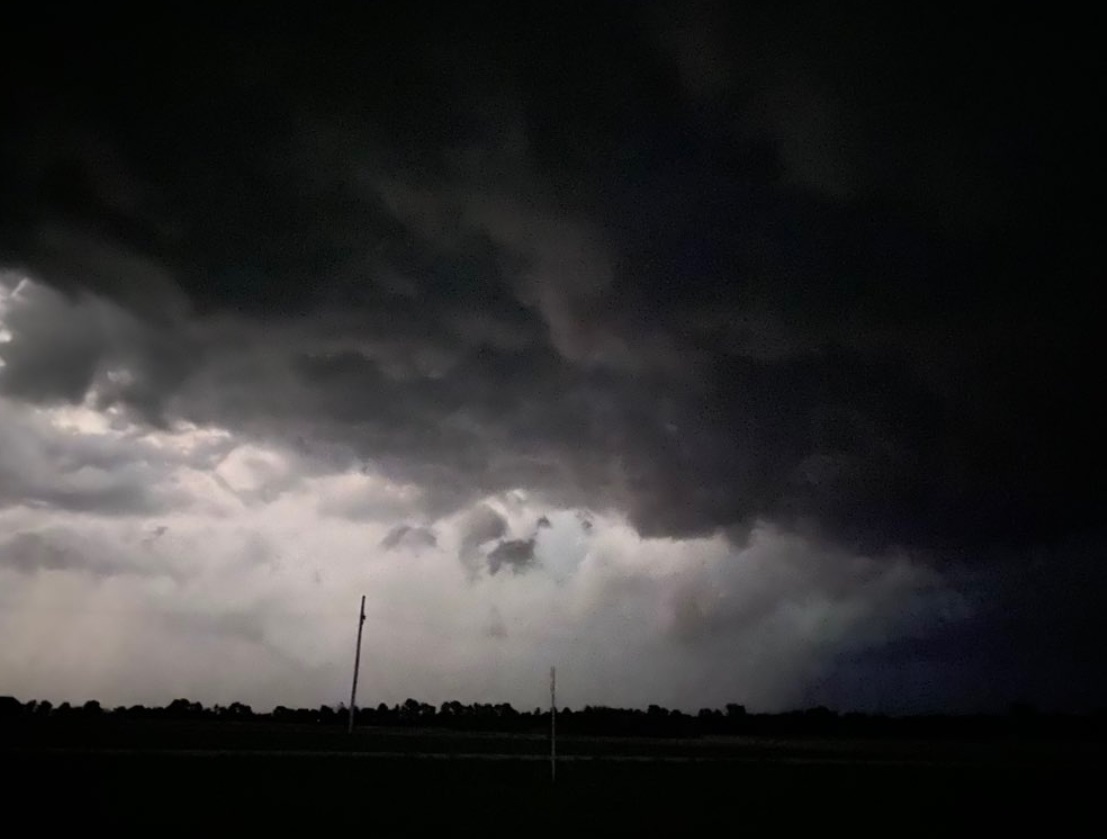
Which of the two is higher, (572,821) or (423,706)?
(423,706)

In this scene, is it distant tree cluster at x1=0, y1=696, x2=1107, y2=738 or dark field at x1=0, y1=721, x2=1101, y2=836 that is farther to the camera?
distant tree cluster at x1=0, y1=696, x2=1107, y2=738

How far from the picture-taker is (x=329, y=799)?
22.6 m

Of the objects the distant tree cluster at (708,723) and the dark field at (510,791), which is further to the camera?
the distant tree cluster at (708,723)

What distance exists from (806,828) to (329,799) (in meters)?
12.0

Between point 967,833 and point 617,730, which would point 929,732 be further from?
point 967,833

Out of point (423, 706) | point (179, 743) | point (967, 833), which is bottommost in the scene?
point (967, 833)

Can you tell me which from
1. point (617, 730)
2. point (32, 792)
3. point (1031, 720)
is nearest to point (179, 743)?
point (32, 792)

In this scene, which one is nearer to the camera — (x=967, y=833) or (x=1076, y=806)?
(x=967, y=833)

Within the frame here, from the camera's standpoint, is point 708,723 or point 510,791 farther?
point 708,723

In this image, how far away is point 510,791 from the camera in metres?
25.5

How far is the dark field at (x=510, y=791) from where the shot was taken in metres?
19.5

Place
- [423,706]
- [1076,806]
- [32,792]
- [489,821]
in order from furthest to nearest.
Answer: [423,706]
[1076,806]
[32,792]
[489,821]

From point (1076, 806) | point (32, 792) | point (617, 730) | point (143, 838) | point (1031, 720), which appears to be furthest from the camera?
point (1031, 720)

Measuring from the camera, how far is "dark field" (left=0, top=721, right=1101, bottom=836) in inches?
769
